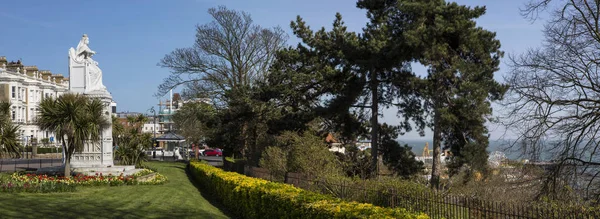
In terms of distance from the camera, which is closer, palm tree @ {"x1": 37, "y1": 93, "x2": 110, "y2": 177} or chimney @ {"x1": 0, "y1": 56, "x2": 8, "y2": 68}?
palm tree @ {"x1": 37, "y1": 93, "x2": 110, "y2": 177}

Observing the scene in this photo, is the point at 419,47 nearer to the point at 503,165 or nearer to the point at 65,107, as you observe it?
the point at 503,165

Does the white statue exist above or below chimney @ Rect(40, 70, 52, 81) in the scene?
below

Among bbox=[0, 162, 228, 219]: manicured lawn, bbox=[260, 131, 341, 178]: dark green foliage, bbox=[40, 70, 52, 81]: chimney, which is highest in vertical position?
bbox=[40, 70, 52, 81]: chimney

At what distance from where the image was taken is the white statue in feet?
102

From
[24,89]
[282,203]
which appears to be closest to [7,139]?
[282,203]

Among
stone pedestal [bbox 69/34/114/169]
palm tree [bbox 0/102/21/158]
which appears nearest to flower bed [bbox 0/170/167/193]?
palm tree [bbox 0/102/21/158]

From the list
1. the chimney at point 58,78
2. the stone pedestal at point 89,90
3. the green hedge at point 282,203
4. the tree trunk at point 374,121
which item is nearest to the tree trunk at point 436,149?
the tree trunk at point 374,121

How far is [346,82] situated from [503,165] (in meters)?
13.1

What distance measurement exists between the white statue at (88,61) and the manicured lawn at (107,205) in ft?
33.5

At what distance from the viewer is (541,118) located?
50.4ft

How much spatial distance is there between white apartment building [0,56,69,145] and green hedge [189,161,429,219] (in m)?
60.2

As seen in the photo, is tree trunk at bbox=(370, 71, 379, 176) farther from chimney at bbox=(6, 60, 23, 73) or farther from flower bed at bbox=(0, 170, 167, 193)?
chimney at bbox=(6, 60, 23, 73)

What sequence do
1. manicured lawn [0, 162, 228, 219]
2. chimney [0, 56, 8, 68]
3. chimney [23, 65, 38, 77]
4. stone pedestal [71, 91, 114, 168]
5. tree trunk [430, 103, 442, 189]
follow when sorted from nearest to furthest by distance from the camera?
manicured lawn [0, 162, 228, 219] → tree trunk [430, 103, 442, 189] → stone pedestal [71, 91, 114, 168] → chimney [0, 56, 8, 68] → chimney [23, 65, 38, 77]

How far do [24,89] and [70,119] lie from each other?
64.1 meters
